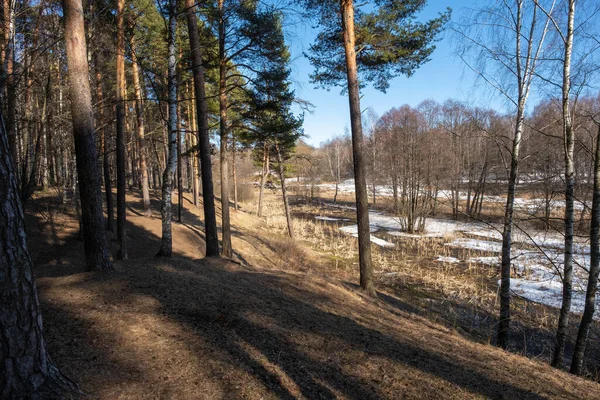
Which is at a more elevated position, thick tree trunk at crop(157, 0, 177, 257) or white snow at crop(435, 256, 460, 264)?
thick tree trunk at crop(157, 0, 177, 257)

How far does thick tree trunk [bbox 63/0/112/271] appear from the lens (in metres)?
5.01

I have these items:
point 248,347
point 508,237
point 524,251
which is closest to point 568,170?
point 508,237

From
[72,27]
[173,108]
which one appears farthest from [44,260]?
[72,27]

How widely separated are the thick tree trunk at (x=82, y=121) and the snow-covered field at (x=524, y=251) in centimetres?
708

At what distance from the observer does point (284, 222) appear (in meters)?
22.8

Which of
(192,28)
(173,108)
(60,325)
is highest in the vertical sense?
(192,28)

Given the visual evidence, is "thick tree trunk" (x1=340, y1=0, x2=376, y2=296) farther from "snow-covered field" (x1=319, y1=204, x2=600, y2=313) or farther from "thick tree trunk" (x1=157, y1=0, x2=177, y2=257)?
"thick tree trunk" (x1=157, y1=0, x2=177, y2=257)

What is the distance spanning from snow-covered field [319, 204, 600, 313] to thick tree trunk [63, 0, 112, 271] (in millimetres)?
7083

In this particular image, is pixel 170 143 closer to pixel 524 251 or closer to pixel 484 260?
pixel 484 260

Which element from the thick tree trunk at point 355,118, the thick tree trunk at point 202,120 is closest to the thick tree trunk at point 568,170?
the thick tree trunk at point 355,118

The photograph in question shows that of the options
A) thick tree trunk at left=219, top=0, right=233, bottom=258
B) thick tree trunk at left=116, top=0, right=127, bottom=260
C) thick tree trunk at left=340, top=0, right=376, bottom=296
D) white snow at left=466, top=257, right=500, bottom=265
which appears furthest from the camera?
white snow at left=466, top=257, right=500, bottom=265

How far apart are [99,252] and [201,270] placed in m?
2.04

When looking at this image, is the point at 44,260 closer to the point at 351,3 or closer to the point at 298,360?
the point at 298,360

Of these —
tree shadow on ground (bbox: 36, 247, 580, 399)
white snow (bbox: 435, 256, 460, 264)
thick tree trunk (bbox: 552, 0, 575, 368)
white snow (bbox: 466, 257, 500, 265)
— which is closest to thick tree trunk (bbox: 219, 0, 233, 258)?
tree shadow on ground (bbox: 36, 247, 580, 399)
